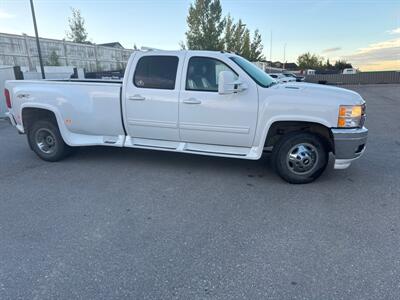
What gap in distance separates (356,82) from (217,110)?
42.6 meters

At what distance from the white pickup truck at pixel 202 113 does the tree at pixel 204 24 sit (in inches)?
1050

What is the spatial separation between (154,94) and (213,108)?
3.32ft

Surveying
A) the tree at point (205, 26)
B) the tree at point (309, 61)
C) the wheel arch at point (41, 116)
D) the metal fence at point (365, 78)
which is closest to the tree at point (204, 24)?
the tree at point (205, 26)

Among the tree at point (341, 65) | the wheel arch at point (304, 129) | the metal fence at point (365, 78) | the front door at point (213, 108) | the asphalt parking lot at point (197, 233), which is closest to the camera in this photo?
the asphalt parking lot at point (197, 233)

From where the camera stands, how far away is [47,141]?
601 centimetres

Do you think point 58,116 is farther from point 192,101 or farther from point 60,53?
point 60,53

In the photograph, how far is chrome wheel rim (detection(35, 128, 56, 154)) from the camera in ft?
19.5

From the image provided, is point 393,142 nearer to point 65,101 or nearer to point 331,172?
point 331,172

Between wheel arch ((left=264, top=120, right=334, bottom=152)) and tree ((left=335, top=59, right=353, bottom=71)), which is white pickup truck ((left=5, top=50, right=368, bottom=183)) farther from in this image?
tree ((left=335, top=59, right=353, bottom=71))

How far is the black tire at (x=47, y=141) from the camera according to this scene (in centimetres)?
588

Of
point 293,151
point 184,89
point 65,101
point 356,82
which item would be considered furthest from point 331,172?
point 356,82

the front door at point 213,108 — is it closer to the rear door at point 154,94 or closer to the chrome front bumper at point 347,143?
the rear door at point 154,94

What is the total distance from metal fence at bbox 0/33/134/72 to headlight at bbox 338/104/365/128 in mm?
28355

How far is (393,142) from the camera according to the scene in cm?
739
